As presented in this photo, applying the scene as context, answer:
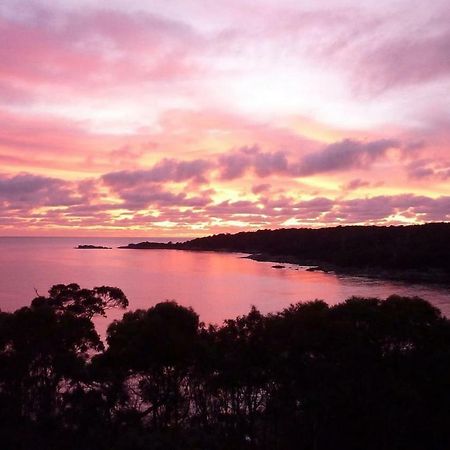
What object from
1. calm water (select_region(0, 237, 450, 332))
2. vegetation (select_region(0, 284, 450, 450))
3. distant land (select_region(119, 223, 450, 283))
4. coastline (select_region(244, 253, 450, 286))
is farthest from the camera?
distant land (select_region(119, 223, 450, 283))

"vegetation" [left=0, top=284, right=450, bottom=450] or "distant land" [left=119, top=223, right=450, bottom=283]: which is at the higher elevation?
"distant land" [left=119, top=223, right=450, bottom=283]

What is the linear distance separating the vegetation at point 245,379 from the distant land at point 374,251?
246ft

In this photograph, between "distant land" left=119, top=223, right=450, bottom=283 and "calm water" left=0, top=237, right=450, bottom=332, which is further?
"distant land" left=119, top=223, right=450, bottom=283

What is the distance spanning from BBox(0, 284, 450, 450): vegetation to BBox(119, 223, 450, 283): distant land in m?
75.0

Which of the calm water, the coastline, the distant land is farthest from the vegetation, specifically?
the distant land

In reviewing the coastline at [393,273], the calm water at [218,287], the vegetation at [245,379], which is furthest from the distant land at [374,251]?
the vegetation at [245,379]

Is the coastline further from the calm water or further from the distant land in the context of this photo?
the calm water

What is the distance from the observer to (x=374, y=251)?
369 ft

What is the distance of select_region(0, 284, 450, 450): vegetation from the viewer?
18.3 metres

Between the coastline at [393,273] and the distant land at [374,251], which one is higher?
the distant land at [374,251]

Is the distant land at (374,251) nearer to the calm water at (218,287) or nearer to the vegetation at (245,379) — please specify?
the calm water at (218,287)

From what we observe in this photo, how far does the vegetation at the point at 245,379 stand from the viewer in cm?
1827

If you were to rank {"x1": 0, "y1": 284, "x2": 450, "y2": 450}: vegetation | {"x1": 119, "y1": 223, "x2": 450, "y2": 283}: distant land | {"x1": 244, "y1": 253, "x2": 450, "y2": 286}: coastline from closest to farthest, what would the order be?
{"x1": 0, "y1": 284, "x2": 450, "y2": 450}: vegetation
{"x1": 244, "y1": 253, "x2": 450, "y2": 286}: coastline
{"x1": 119, "y1": 223, "x2": 450, "y2": 283}: distant land

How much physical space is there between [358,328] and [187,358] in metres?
6.19
